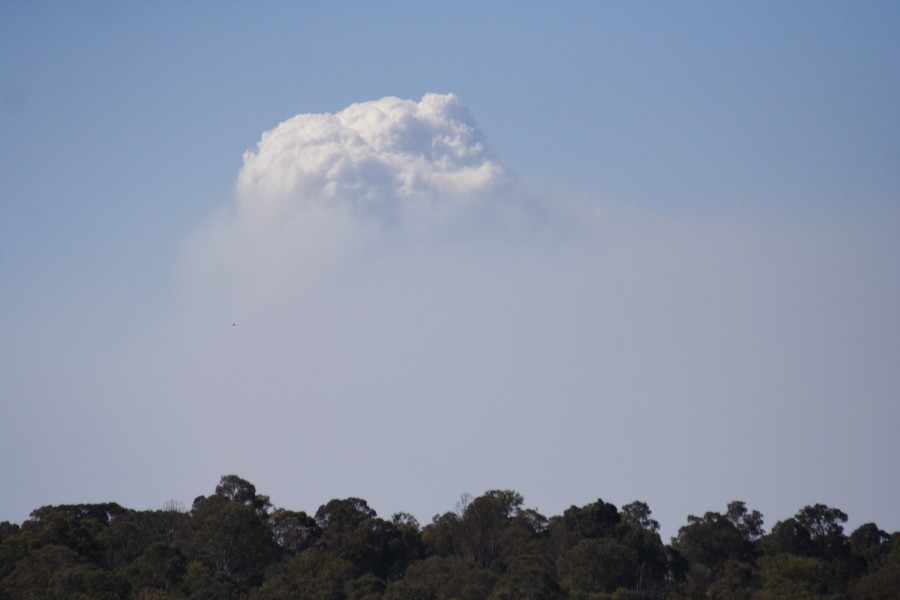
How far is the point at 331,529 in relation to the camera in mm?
145500

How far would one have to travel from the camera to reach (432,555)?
461 ft

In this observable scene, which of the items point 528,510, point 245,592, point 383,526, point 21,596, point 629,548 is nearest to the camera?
point 21,596

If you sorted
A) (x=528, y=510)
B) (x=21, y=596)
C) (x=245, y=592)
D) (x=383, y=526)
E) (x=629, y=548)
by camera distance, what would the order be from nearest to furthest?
(x=21, y=596) → (x=245, y=592) → (x=629, y=548) → (x=383, y=526) → (x=528, y=510)

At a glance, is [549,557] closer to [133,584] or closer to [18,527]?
[133,584]

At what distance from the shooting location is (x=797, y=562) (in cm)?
12056

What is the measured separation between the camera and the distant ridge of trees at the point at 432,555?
109188mm

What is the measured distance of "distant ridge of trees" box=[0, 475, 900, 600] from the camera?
109188 mm

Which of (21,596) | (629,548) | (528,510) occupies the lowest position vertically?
(21,596)

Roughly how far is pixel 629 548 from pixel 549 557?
913 centimetres

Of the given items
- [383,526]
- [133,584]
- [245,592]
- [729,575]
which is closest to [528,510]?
[383,526]

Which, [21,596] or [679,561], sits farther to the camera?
[679,561]

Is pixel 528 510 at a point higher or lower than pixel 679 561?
higher

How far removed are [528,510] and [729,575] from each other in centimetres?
3801

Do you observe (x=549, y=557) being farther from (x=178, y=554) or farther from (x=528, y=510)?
(x=178, y=554)
